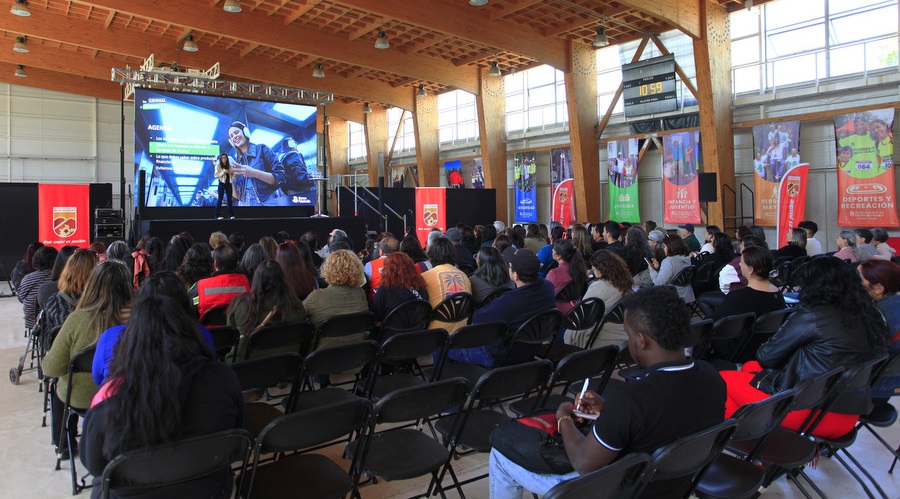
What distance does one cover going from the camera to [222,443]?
5.39 feet

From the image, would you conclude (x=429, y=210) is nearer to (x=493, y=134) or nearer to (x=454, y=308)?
(x=493, y=134)

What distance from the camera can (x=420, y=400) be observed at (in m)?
2.09

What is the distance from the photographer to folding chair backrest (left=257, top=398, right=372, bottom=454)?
1764 mm

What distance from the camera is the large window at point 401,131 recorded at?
66.3 ft

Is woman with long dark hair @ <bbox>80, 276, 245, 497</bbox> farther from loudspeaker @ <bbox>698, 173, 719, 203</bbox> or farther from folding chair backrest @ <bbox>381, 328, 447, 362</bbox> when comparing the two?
loudspeaker @ <bbox>698, 173, 719, 203</bbox>

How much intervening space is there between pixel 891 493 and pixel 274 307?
3219mm

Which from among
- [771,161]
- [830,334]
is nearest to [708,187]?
[771,161]

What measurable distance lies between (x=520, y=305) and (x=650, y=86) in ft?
32.1

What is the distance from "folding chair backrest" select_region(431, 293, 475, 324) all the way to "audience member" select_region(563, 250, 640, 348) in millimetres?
791

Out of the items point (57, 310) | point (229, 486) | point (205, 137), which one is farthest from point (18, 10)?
point (229, 486)

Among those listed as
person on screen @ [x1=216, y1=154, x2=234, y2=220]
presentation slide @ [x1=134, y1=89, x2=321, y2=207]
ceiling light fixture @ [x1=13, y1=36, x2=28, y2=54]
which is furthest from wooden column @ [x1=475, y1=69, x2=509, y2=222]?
ceiling light fixture @ [x1=13, y1=36, x2=28, y2=54]

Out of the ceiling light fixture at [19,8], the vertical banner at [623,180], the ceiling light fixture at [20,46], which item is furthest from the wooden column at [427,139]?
the ceiling light fixture at [19,8]

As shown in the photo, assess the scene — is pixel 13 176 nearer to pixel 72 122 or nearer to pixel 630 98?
pixel 72 122

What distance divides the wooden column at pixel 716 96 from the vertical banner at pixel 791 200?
94cm
